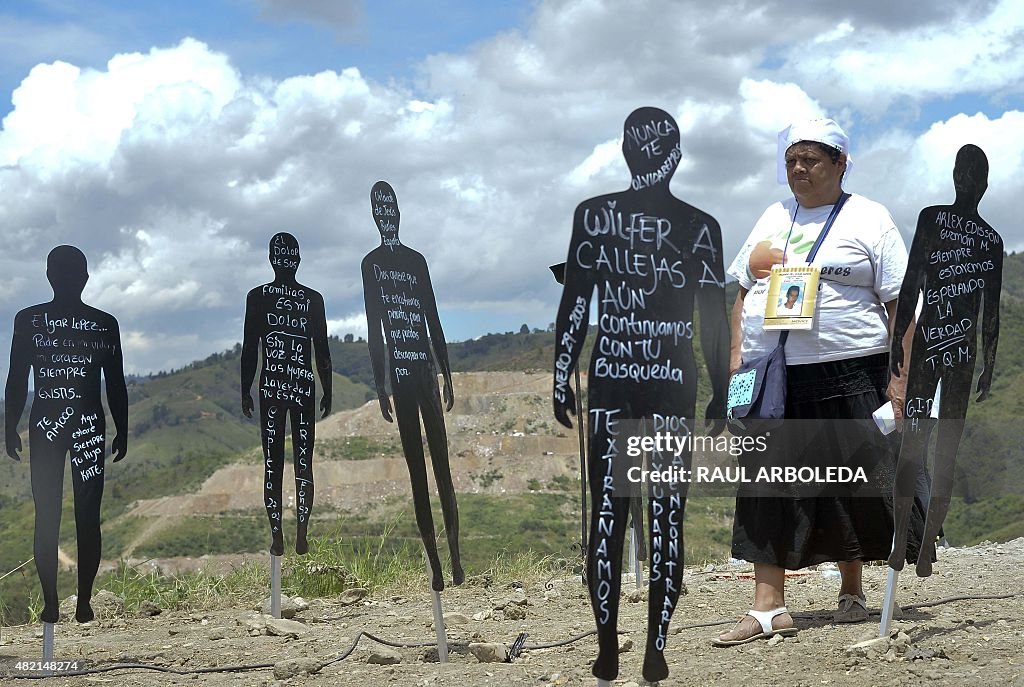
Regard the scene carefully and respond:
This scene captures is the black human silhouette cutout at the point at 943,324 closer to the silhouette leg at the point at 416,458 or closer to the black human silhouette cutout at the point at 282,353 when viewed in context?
the silhouette leg at the point at 416,458

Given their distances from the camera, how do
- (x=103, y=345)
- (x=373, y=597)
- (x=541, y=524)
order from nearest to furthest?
1. (x=103, y=345)
2. (x=373, y=597)
3. (x=541, y=524)

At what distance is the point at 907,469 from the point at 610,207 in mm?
2018

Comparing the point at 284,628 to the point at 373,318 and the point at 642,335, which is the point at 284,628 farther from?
the point at 642,335

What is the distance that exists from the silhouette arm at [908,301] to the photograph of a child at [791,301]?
0.43m

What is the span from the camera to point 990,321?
223 inches

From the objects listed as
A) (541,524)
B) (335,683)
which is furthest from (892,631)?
(541,524)

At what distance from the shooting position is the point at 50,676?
19.2 feet

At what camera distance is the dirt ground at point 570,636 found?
4789 mm

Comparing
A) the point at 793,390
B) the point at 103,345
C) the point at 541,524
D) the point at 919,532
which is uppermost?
the point at 103,345

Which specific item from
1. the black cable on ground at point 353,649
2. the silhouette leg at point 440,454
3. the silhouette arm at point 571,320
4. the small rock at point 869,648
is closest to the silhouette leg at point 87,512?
the black cable on ground at point 353,649

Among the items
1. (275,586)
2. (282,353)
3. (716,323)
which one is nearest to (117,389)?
(282,353)

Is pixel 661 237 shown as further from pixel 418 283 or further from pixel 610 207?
pixel 418 283

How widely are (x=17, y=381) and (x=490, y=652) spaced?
3050mm

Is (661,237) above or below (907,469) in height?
above
